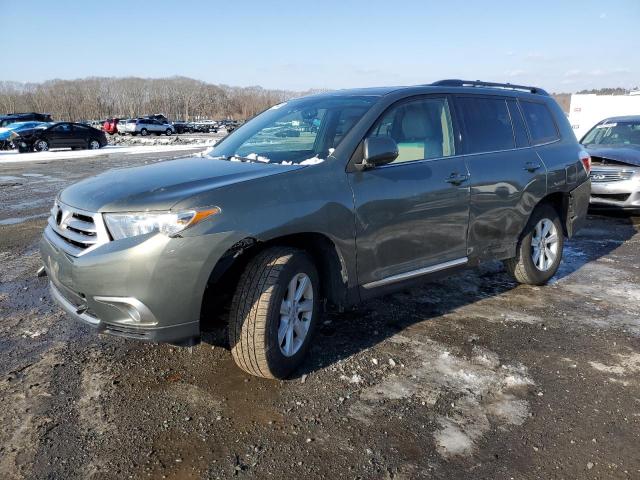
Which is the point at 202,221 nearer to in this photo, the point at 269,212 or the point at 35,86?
the point at 269,212

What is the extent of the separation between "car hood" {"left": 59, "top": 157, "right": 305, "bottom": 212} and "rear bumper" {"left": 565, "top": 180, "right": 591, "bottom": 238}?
3.42 metres

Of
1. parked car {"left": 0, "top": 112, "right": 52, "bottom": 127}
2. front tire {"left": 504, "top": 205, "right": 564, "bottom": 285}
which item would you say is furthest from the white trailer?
parked car {"left": 0, "top": 112, "right": 52, "bottom": 127}

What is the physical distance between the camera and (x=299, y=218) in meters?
3.16

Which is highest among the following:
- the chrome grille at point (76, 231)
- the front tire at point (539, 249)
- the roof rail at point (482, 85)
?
the roof rail at point (482, 85)

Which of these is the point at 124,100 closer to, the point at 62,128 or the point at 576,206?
the point at 62,128

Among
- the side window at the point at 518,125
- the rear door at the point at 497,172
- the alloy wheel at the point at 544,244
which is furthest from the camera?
the alloy wheel at the point at 544,244

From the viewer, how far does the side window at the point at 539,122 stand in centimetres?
505

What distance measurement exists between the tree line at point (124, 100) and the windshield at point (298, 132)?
9001 centimetres

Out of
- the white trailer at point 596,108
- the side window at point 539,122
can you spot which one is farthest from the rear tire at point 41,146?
the white trailer at point 596,108

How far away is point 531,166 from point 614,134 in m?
6.47

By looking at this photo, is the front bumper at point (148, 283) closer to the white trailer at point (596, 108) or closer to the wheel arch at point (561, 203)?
the wheel arch at point (561, 203)

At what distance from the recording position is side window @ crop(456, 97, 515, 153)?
4352 mm

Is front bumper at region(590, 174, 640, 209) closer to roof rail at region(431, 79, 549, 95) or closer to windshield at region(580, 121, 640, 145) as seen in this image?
windshield at region(580, 121, 640, 145)

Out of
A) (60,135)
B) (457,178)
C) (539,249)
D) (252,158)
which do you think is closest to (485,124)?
(457,178)
